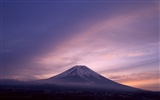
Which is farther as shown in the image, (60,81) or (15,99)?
(60,81)

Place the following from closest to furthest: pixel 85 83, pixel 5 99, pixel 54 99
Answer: pixel 5 99 < pixel 54 99 < pixel 85 83

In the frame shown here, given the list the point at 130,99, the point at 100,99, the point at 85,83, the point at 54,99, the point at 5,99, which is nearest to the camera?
the point at 5,99

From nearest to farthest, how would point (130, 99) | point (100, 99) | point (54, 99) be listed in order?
point (54, 99)
point (100, 99)
point (130, 99)

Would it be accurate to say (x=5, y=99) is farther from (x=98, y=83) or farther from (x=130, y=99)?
(x=98, y=83)

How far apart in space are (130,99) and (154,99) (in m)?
14.0

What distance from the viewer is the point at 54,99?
8856 centimetres

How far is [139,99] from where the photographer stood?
10506cm

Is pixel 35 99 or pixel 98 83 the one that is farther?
pixel 98 83

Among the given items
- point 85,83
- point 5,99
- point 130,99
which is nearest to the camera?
point 5,99

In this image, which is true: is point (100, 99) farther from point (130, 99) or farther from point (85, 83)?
point (85, 83)

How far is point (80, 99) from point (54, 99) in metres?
10.9

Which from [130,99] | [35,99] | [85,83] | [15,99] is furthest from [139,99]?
[85,83]

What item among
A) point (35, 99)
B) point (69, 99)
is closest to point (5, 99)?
point (35, 99)

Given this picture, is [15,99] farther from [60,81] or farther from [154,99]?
[60,81]
